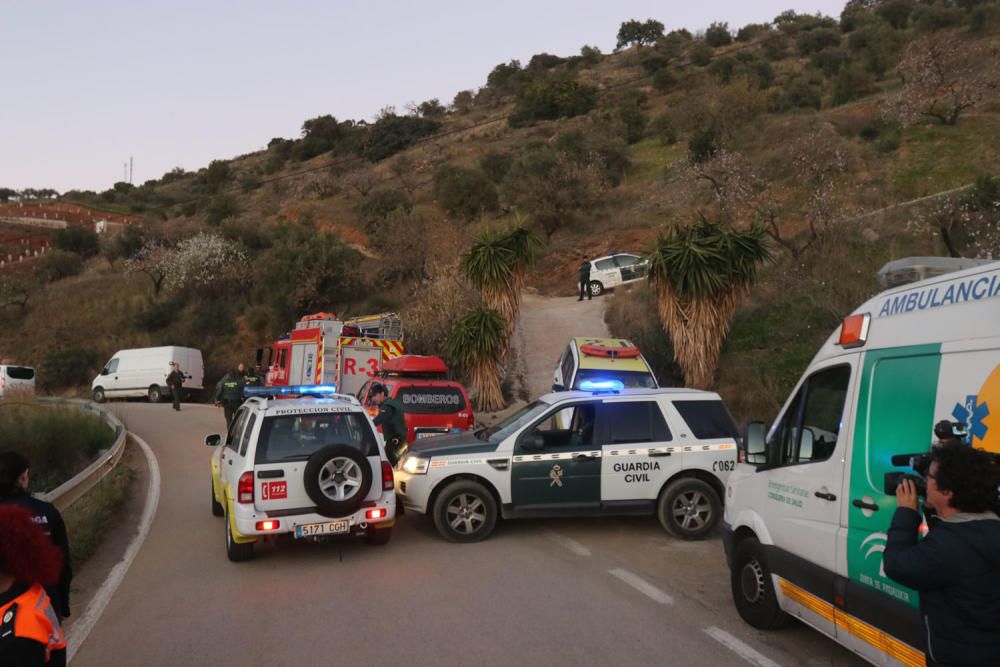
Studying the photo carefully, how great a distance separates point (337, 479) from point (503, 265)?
1364 centimetres

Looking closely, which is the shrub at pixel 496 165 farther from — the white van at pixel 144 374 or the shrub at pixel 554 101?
the white van at pixel 144 374

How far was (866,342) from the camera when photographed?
501cm

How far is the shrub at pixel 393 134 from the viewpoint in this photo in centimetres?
7869

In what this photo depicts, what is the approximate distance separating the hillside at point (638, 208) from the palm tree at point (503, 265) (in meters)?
0.68

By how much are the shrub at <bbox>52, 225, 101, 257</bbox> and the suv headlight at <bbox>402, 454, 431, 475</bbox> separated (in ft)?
194

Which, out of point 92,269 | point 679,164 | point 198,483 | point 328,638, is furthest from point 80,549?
point 92,269

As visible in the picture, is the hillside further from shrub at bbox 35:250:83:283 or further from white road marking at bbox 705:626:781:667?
white road marking at bbox 705:626:781:667

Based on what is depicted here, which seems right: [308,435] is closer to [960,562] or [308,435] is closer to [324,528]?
[324,528]

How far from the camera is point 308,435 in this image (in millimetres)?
8672

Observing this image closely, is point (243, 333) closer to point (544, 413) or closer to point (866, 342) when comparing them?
point (544, 413)

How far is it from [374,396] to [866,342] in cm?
1094

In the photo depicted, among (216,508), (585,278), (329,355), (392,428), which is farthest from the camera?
(585,278)

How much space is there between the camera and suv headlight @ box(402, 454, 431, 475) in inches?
356

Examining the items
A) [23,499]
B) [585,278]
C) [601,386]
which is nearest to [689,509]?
[601,386]
